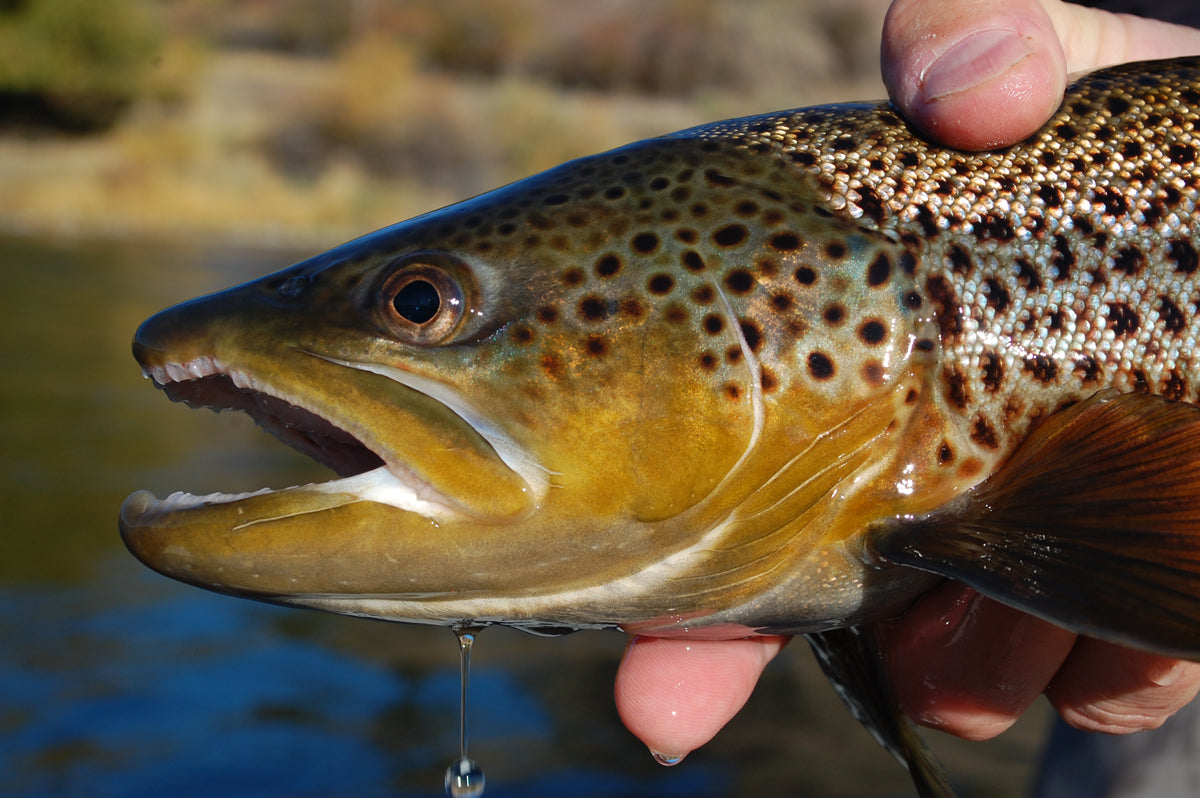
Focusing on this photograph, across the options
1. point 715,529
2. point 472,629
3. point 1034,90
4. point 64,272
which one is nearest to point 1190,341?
point 1034,90

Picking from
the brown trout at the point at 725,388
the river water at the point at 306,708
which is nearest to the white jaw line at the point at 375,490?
the brown trout at the point at 725,388

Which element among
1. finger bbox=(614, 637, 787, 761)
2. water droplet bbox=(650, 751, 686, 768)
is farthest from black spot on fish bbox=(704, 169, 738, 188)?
water droplet bbox=(650, 751, 686, 768)

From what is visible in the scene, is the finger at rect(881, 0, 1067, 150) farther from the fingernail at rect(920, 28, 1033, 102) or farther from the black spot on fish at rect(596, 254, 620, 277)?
the black spot on fish at rect(596, 254, 620, 277)

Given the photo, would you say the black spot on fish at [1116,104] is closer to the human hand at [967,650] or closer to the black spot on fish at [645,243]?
the human hand at [967,650]

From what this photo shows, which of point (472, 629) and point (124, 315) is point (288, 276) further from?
point (124, 315)

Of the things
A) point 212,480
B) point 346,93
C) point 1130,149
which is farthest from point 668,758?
point 346,93

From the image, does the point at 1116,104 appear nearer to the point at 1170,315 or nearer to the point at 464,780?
the point at 1170,315

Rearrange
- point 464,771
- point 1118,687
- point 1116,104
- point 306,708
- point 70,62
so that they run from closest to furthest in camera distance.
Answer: point 1116,104 < point 1118,687 < point 464,771 < point 306,708 < point 70,62

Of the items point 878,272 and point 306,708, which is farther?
point 306,708
